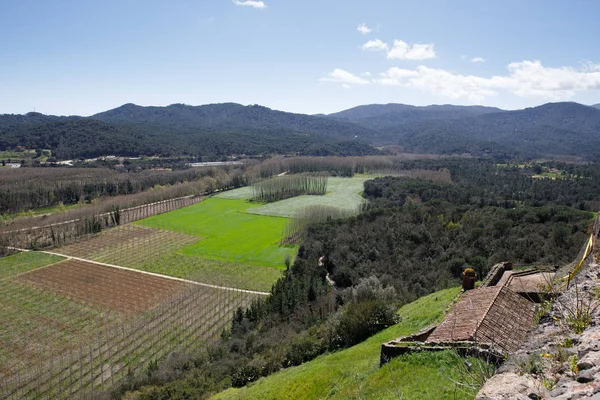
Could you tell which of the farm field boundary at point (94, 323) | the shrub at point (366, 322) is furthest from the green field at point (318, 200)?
the shrub at point (366, 322)

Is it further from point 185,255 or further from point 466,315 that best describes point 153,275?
point 466,315

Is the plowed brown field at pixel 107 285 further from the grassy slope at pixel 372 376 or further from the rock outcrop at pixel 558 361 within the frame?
the rock outcrop at pixel 558 361

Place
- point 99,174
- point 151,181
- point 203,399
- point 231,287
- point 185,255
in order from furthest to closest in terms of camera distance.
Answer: point 99,174, point 151,181, point 185,255, point 231,287, point 203,399

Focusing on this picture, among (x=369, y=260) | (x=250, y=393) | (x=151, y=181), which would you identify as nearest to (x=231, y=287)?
(x=369, y=260)

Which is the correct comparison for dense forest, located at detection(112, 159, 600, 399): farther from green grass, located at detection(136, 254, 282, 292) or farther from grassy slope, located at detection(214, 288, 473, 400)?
green grass, located at detection(136, 254, 282, 292)

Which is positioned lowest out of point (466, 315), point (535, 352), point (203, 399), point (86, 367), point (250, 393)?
point (86, 367)

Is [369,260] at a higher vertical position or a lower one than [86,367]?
higher
